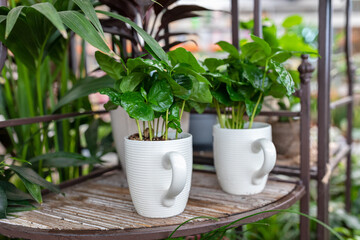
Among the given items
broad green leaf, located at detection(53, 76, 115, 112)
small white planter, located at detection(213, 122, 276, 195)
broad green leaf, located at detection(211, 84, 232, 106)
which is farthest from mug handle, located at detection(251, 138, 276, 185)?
broad green leaf, located at detection(53, 76, 115, 112)

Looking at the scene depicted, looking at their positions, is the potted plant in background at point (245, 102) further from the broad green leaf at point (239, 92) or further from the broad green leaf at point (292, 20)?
the broad green leaf at point (292, 20)

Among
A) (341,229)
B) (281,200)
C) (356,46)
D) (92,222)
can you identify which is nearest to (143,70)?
(92,222)

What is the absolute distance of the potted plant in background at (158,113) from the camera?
57 cm

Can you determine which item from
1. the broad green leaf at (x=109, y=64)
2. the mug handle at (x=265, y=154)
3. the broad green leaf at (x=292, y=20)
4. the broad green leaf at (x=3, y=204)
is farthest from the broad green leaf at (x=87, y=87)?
the broad green leaf at (x=292, y=20)

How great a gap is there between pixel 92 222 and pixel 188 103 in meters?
0.31

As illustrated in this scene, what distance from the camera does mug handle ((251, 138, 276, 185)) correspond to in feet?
2.22

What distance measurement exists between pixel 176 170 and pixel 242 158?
0.22m

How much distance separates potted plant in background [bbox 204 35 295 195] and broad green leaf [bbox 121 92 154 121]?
7.0 inches

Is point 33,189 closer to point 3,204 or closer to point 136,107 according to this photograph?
point 3,204

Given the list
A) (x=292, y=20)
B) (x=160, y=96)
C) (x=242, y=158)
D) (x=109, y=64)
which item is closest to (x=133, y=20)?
(x=109, y=64)

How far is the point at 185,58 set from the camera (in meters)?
0.61

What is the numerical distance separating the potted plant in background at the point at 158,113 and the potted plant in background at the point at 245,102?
0.34 feet

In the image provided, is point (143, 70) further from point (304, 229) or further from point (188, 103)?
point (304, 229)

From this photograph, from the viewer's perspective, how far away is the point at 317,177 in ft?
Result: 3.10
